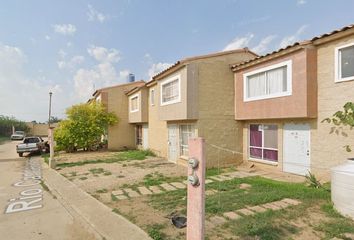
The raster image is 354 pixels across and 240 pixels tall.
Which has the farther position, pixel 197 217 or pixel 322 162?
pixel 322 162

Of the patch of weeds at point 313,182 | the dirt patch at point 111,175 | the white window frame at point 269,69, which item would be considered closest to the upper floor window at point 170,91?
the white window frame at point 269,69

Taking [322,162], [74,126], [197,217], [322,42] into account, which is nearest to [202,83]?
[322,42]

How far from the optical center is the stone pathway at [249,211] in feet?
18.7

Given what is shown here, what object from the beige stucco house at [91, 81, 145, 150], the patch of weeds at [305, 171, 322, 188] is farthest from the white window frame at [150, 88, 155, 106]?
the patch of weeds at [305, 171, 322, 188]

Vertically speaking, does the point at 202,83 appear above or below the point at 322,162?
above

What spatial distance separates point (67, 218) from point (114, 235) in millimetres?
1970

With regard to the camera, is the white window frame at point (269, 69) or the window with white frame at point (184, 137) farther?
the window with white frame at point (184, 137)

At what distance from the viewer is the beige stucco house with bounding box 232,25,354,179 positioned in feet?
27.8

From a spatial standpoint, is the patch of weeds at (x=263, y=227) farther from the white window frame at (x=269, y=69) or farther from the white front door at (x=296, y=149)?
the white window frame at (x=269, y=69)

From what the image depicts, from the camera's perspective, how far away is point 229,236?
4.98 metres

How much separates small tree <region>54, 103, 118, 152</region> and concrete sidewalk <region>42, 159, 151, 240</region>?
1301 centimetres

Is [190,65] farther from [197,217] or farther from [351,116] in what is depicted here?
[197,217]

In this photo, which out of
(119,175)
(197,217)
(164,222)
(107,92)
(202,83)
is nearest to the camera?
(197,217)

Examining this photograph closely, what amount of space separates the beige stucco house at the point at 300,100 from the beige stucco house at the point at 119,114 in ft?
47.5
